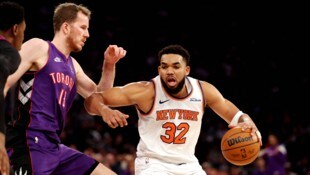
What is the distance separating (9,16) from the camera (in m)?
3.91

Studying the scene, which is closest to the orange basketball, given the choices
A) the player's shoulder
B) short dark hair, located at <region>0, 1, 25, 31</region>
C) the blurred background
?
the player's shoulder

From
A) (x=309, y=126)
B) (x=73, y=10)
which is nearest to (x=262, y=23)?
(x=309, y=126)

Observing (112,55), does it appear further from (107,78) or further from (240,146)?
(240,146)

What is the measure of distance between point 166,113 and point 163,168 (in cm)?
53

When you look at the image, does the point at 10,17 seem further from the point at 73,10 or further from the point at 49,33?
the point at 49,33

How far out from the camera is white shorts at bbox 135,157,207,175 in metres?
5.22

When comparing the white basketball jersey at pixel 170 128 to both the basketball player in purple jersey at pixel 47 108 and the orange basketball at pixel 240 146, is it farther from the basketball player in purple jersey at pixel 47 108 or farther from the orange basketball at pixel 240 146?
the basketball player in purple jersey at pixel 47 108

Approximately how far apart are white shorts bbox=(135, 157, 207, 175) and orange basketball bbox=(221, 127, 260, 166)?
1.31 feet

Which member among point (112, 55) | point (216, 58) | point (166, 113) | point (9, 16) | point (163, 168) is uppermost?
point (216, 58)

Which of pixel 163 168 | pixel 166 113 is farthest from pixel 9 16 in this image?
pixel 163 168

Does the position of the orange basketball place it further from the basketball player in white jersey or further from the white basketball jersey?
the white basketball jersey

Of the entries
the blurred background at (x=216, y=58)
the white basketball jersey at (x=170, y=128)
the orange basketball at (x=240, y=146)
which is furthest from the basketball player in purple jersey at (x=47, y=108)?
the blurred background at (x=216, y=58)

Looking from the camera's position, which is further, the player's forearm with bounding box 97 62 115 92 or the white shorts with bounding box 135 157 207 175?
the player's forearm with bounding box 97 62 115 92

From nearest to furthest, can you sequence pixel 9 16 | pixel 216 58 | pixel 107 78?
pixel 9 16
pixel 107 78
pixel 216 58
